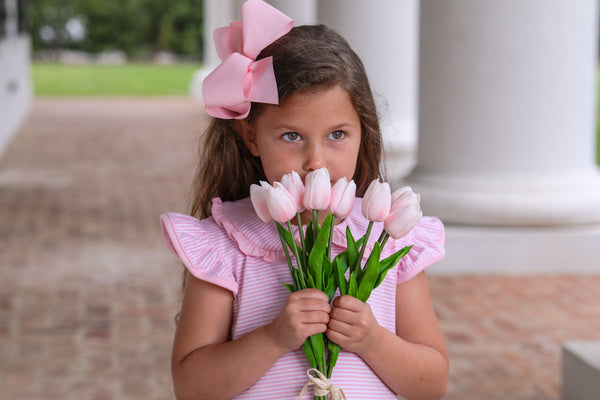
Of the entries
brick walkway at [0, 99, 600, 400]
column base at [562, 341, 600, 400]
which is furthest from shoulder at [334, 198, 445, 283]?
brick walkway at [0, 99, 600, 400]

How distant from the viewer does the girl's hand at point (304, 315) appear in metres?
1.71

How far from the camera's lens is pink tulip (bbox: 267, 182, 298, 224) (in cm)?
167

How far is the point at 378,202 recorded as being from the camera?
5.58ft

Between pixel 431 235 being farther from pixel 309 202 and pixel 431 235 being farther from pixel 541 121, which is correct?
pixel 541 121

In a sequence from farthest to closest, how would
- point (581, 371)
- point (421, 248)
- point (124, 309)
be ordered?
point (124, 309), point (581, 371), point (421, 248)

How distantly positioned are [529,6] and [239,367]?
4.60 meters

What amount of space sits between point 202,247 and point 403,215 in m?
0.46

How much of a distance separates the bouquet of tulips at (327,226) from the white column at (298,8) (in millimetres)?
8156

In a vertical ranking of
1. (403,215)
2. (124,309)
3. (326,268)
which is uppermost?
(403,215)

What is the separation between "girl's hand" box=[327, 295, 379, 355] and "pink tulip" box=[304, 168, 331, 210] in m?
0.18

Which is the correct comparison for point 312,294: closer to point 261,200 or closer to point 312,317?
point 312,317

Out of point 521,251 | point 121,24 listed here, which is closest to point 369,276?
point 521,251

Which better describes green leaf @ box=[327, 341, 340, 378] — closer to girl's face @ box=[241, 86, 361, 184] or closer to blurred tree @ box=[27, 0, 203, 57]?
girl's face @ box=[241, 86, 361, 184]

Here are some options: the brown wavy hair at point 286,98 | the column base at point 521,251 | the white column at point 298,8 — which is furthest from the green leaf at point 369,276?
the white column at point 298,8
